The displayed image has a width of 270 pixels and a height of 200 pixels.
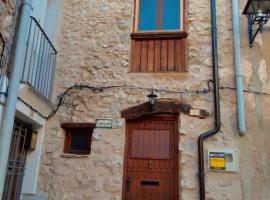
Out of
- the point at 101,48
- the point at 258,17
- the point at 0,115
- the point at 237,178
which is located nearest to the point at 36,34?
the point at 101,48

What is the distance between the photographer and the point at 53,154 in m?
4.58

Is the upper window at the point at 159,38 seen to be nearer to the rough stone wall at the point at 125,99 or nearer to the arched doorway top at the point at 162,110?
the rough stone wall at the point at 125,99

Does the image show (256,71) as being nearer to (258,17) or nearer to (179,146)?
(258,17)

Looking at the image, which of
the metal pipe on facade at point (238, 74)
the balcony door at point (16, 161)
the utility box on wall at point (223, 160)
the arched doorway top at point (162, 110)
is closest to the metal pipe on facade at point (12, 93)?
the balcony door at point (16, 161)

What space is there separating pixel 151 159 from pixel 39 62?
7.18 ft

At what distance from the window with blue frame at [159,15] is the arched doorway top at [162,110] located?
4.16 feet

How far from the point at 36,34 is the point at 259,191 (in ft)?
12.6

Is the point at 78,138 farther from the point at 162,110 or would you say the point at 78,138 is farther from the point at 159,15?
the point at 159,15

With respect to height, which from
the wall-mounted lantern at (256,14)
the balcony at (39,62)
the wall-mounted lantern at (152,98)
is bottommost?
the wall-mounted lantern at (152,98)

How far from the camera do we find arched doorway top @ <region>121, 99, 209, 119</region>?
14.4ft

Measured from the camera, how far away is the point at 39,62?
4.53 metres

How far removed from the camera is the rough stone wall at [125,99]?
412 centimetres

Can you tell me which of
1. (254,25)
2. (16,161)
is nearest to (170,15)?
(254,25)

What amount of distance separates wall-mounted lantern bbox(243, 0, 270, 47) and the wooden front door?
1774 millimetres
